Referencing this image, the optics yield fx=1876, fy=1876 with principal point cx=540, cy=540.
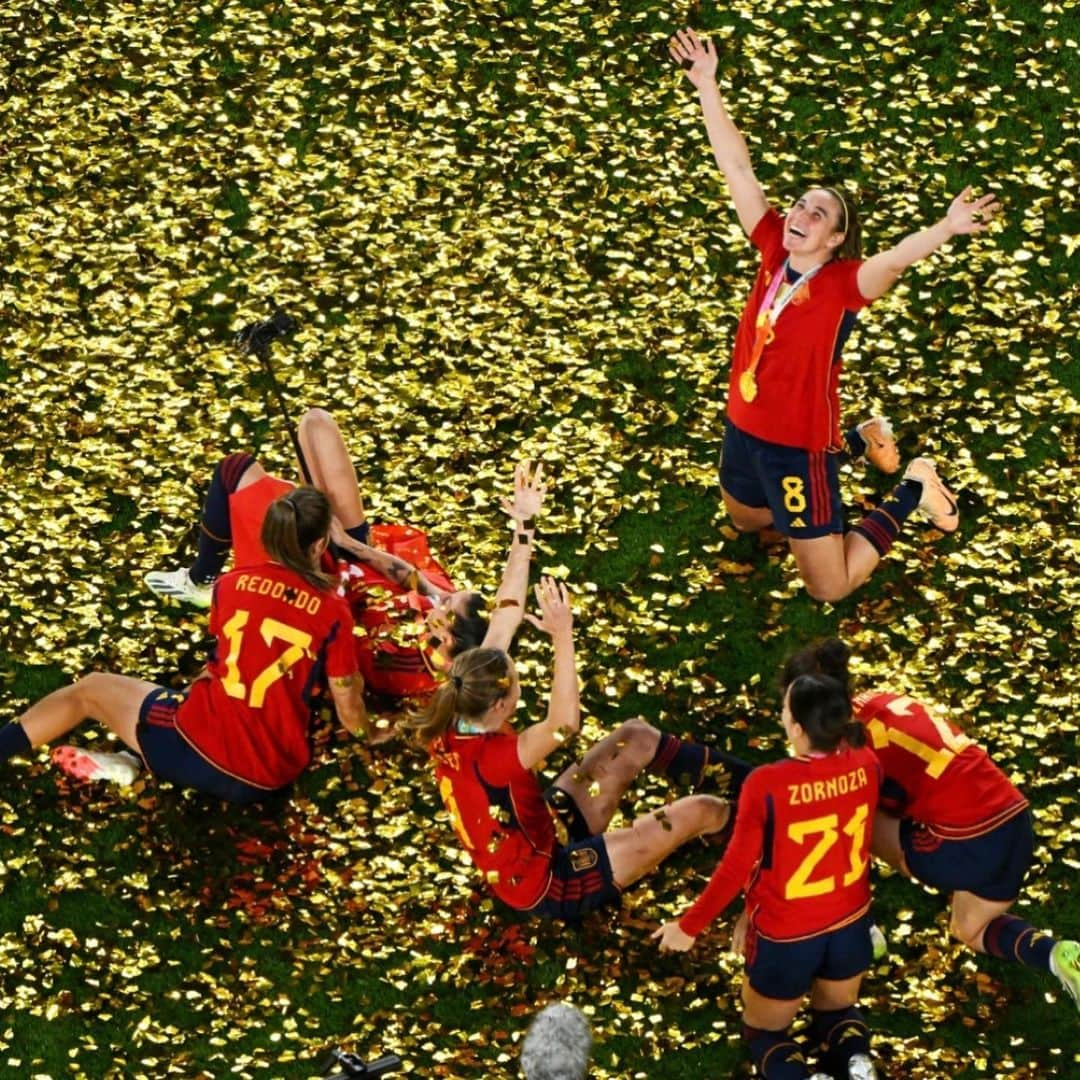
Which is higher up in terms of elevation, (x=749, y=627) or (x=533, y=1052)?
(x=533, y=1052)

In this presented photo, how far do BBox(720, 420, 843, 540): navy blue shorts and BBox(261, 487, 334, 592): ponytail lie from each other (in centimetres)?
202

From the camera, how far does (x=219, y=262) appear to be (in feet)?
33.6

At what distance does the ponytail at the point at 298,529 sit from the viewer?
24.4 feet

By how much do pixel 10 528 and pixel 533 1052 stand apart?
4.79 metres

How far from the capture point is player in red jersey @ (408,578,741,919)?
6.92 meters

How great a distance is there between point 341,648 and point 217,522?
1053mm

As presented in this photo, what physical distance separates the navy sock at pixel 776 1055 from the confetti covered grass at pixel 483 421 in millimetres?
249

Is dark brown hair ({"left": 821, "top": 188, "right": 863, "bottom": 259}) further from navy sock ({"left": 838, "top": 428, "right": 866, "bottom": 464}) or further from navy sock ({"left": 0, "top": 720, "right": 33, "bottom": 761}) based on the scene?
navy sock ({"left": 0, "top": 720, "right": 33, "bottom": 761})

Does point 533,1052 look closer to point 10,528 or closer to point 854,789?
point 854,789

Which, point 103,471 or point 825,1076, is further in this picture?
point 103,471

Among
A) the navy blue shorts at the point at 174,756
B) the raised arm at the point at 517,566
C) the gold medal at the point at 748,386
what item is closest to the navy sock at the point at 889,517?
the gold medal at the point at 748,386

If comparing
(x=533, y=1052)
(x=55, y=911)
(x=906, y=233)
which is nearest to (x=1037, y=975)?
(x=533, y=1052)

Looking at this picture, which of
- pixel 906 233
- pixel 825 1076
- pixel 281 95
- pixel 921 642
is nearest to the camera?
pixel 825 1076

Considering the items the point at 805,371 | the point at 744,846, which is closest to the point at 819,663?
the point at 744,846
